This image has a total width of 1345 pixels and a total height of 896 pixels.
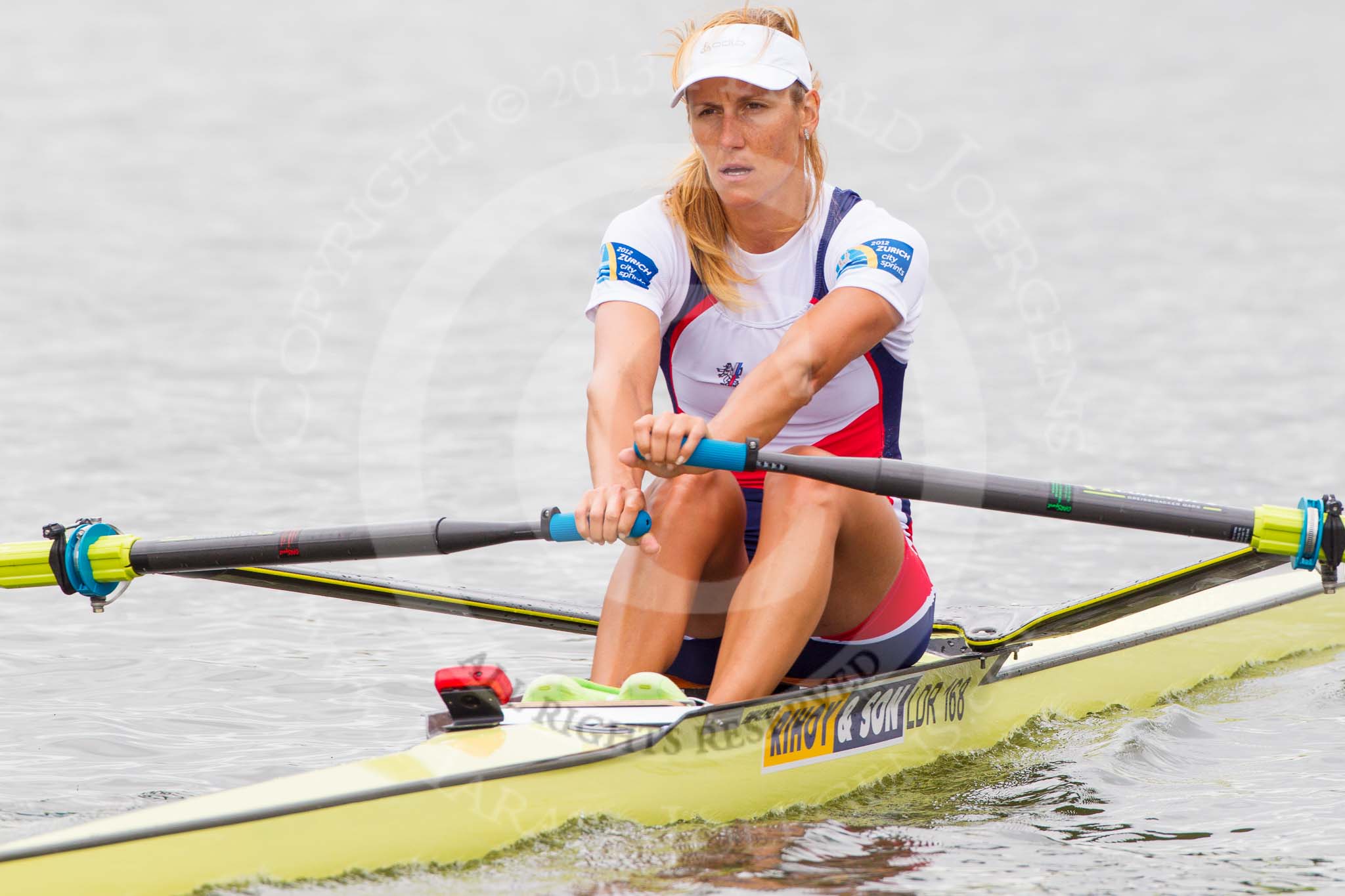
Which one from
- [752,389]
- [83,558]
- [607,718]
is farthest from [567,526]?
[83,558]

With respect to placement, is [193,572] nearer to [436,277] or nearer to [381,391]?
[381,391]

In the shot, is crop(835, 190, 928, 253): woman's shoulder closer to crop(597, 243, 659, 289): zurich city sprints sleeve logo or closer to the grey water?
crop(597, 243, 659, 289): zurich city sprints sleeve logo

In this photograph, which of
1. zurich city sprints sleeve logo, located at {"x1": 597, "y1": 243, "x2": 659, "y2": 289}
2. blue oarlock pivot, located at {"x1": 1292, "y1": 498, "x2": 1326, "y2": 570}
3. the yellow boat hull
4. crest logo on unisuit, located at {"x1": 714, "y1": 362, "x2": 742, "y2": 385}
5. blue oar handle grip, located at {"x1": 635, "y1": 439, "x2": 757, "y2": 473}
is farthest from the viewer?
crest logo on unisuit, located at {"x1": 714, "y1": 362, "x2": 742, "y2": 385}

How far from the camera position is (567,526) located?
3.66m

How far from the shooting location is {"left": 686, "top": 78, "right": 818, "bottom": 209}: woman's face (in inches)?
154

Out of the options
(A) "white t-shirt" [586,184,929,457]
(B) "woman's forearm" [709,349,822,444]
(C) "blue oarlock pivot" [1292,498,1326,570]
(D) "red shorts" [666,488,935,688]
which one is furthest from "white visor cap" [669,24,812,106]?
(C) "blue oarlock pivot" [1292,498,1326,570]

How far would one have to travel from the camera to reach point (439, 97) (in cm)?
1839

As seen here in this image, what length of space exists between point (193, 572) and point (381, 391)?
606 cm

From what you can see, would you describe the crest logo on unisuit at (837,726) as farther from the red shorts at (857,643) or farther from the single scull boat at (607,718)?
the red shorts at (857,643)

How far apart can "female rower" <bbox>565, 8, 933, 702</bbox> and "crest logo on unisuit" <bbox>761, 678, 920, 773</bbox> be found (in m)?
0.11

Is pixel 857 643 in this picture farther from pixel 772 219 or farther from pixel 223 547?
pixel 223 547

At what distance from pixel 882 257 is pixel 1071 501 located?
0.78 m

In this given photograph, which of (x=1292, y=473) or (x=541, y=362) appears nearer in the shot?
(x=1292, y=473)

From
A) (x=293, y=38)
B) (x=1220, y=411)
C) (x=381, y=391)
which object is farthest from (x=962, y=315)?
(x=293, y=38)
